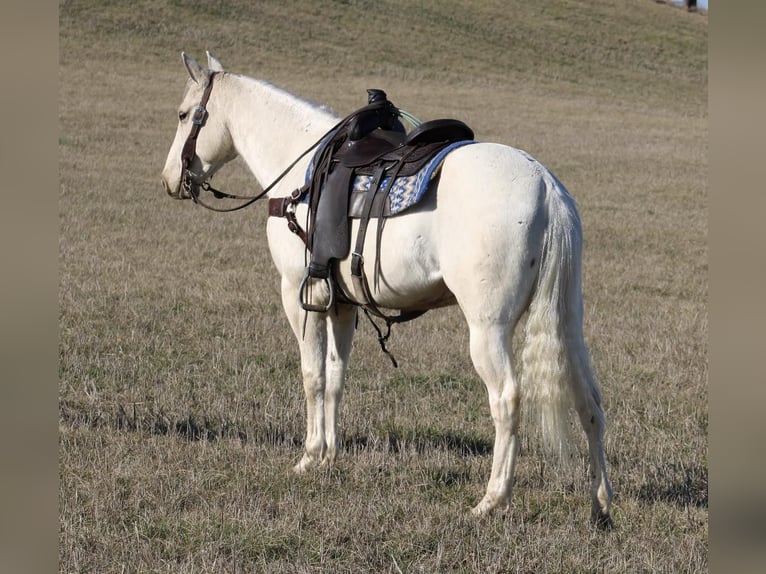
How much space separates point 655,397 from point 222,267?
6347mm

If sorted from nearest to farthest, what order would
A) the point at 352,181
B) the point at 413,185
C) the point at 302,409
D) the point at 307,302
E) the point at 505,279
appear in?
the point at 505,279, the point at 413,185, the point at 352,181, the point at 307,302, the point at 302,409

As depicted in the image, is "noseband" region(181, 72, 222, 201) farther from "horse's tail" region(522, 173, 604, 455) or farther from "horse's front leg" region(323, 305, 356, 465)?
"horse's tail" region(522, 173, 604, 455)

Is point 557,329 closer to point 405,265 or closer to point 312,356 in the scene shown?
point 405,265

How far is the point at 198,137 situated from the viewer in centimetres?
623

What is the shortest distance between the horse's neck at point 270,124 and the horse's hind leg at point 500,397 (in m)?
2.12

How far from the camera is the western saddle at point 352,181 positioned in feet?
15.9

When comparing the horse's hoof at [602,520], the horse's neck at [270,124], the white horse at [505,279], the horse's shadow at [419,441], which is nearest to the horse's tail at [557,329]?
the white horse at [505,279]

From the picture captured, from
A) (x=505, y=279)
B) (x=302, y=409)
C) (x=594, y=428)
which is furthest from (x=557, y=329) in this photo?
(x=302, y=409)

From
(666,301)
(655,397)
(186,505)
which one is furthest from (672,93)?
(186,505)

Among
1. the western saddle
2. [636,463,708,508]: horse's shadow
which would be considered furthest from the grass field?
the western saddle

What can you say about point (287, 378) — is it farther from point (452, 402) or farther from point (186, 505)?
point (186, 505)

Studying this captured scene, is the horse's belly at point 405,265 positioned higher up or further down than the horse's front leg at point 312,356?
higher up

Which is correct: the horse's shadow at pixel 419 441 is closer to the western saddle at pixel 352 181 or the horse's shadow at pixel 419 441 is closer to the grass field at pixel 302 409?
the grass field at pixel 302 409

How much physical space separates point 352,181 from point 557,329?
4.98 feet
